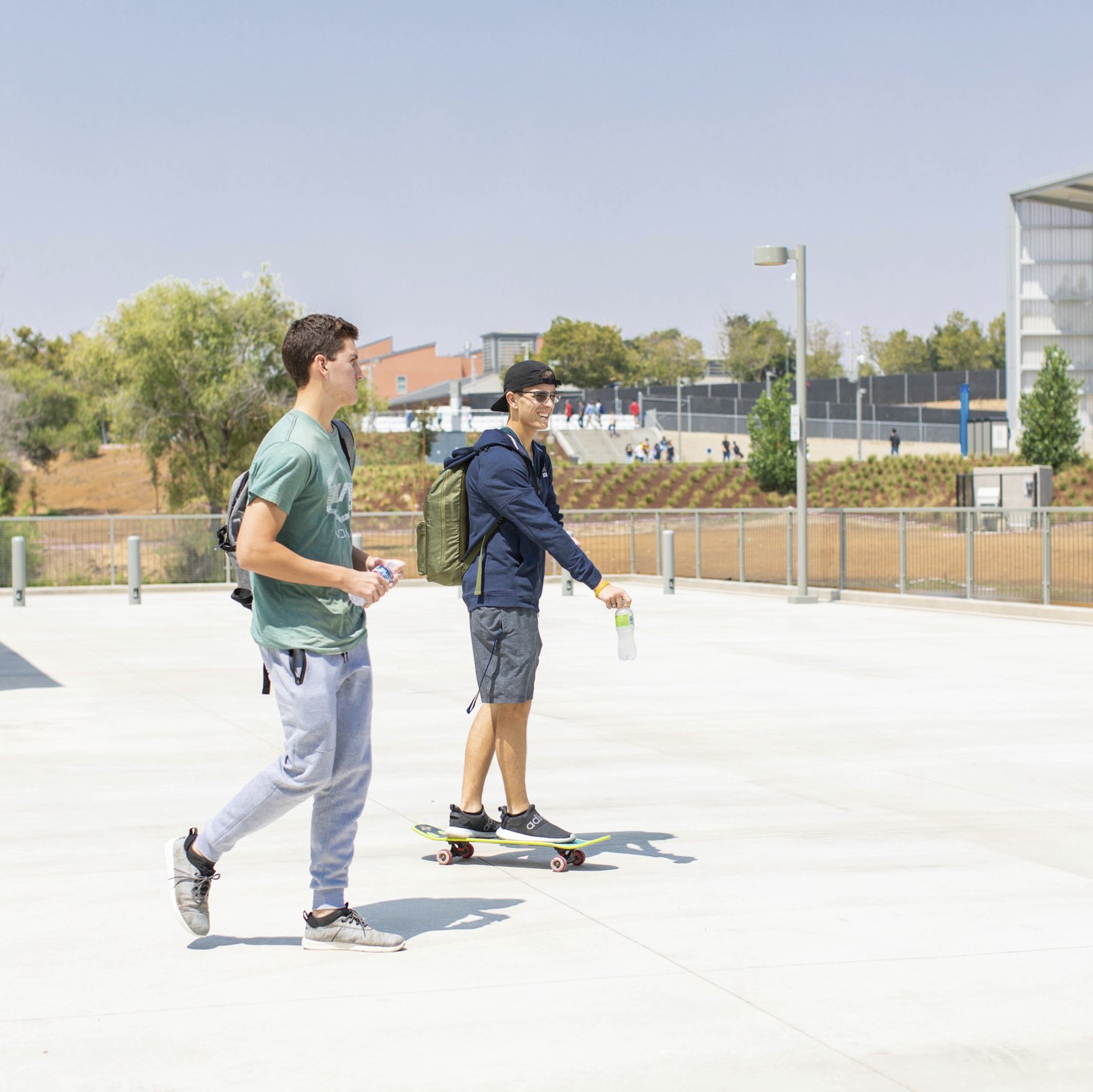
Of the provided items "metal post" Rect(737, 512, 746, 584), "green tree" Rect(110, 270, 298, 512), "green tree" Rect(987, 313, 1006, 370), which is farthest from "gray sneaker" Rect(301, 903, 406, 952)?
"green tree" Rect(987, 313, 1006, 370)

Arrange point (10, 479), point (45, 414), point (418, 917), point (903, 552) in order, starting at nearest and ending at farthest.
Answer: point (418, 917)
point (903, 552)
point (10, 479)
point (45, 414)

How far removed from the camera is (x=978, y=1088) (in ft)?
12.0

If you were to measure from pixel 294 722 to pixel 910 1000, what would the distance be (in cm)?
196

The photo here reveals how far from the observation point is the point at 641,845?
6500 millimetres

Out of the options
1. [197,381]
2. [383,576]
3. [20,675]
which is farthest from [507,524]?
[197,381]

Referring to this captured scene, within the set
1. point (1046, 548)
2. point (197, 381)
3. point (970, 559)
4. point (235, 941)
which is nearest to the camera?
point (235, 941)

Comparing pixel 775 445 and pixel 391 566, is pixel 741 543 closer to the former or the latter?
pixel 391 566

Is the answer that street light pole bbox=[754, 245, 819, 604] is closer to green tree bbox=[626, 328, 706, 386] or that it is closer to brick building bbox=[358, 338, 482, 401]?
green tree bbox=[626, 328, 706, 386]

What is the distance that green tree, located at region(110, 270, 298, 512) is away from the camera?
1677 inches

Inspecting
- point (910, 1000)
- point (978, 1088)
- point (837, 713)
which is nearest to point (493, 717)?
point (910, 1000)

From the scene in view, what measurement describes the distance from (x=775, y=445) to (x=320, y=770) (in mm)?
50477

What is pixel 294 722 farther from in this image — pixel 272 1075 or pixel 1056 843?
pixel 1056 843

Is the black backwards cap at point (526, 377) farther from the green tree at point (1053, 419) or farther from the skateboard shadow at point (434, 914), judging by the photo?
the green tree at point (1053, 419)

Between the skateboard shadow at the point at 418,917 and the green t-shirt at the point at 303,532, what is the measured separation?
39.7 inches
